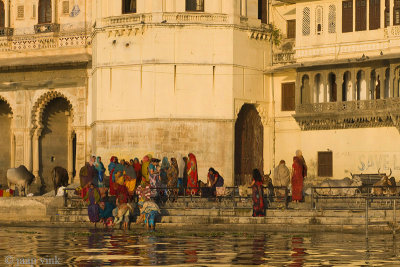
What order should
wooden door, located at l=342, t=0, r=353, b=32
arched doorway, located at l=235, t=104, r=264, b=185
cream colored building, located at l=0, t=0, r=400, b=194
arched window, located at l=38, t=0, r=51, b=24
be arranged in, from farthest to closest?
arched window, located at l=38, t=0, r=51, b=24 → arched doorway, located at l=235, t=104, r=264, b=185 → wooden door, located at l=342, t=0, r=353, b=32 → cream colored building, located at l=0, t=0, r=400, b=194

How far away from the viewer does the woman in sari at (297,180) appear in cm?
2961

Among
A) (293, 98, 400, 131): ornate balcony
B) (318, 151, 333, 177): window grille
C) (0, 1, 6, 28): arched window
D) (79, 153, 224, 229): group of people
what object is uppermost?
(0, 1, 6, 28): arched window

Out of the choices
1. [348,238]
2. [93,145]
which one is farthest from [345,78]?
[348,238]

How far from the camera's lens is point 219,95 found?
40.3 metres

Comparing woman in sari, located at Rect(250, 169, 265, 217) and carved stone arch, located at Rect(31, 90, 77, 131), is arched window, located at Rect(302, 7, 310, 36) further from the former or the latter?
woman in sari, located at Rect(250, 169, 265, 217)

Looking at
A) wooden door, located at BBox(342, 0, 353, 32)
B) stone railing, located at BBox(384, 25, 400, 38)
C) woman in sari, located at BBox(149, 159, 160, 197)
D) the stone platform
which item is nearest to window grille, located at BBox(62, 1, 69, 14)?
wooden door, located at BBox(342, 0, 353, 32)

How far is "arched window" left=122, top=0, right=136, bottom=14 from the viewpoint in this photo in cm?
4103

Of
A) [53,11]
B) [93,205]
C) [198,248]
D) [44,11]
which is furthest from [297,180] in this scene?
[44,11]

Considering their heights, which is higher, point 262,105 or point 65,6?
point 65,6

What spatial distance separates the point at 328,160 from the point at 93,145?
8.78 m

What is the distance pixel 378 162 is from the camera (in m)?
38.4

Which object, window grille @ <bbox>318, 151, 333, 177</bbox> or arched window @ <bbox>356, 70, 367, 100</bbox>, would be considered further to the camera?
window grille @ <bbox>318, 151, 333, 177</bbox>

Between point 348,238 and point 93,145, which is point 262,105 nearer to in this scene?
point 93,145

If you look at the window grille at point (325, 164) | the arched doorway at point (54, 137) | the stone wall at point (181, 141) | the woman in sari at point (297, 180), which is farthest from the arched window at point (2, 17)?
the woman in sari at point (297, 180)
